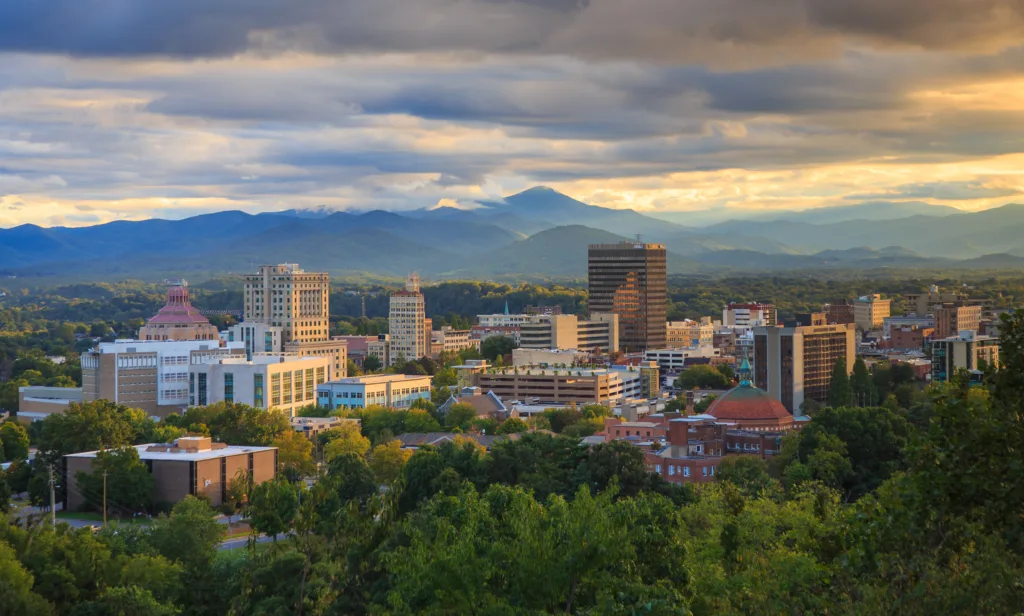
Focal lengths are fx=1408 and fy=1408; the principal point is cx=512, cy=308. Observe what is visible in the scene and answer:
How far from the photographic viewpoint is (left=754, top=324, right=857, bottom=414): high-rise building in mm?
106750

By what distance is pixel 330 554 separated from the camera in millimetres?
40156

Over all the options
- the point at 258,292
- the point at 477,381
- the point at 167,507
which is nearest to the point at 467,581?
the point at 167,507

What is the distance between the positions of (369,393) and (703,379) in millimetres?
34078

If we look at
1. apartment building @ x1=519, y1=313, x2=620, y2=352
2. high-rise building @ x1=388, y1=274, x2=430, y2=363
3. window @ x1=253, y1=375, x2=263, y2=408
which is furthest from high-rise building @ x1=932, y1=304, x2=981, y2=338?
window @ x1=253, y1=375, x2=263, y2=408

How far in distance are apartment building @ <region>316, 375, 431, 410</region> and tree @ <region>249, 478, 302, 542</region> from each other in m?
56.5

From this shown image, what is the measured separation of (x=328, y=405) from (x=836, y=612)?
315 ft

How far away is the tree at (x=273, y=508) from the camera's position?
2096 inches

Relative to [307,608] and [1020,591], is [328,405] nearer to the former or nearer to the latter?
[307,608]

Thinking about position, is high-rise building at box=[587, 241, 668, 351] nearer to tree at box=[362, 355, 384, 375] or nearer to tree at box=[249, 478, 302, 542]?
tree at box=[362, 355, 384, 375]

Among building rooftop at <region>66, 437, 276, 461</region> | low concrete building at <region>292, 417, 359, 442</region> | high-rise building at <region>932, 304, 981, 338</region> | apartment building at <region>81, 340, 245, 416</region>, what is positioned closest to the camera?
building rooftop at <region>66, 437, 276, 461</region>

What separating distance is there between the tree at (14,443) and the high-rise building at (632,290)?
108 metres

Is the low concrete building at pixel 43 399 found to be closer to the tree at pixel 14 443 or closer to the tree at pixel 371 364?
the tree at pixel 14 443

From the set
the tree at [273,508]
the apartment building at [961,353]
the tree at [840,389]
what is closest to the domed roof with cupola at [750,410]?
the tree at [840,389]

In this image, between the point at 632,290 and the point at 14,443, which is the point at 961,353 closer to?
the point at 14,443
